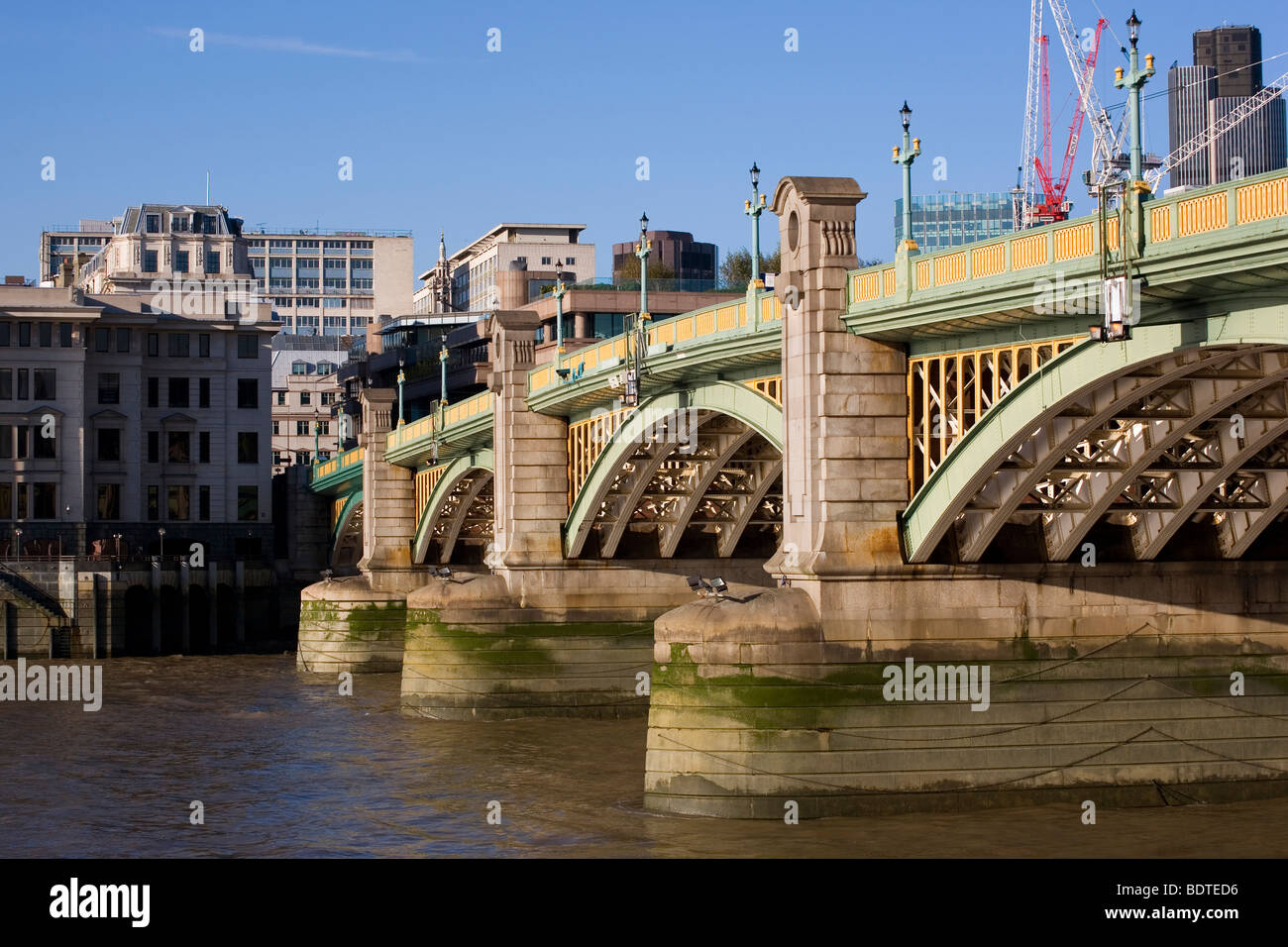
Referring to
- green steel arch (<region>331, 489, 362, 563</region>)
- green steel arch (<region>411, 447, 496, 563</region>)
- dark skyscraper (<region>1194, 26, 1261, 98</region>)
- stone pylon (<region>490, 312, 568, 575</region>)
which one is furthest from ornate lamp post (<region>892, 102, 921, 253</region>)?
dark skyscraper (<region>1194, 26, 1261, 98</region>)

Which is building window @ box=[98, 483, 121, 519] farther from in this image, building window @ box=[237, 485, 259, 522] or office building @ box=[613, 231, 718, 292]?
office building @ box=[613, 231, 718, 292]

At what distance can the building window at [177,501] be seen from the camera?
93688 millimetres

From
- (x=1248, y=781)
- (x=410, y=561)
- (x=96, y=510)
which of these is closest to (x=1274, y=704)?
(x=1248, y=781)

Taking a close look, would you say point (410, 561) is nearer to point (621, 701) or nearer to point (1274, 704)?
point (621, 701)

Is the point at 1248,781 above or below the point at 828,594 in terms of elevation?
below

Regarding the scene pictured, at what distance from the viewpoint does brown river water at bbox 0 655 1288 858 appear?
28.3 meters

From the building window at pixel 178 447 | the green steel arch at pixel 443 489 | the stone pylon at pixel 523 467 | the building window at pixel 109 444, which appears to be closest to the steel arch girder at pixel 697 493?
the stone pylon at pixel 523 467

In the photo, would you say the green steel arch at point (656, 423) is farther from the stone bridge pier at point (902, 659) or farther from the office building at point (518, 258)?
the office building at point (518, 258)

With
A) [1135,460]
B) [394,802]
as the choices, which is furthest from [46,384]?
[1135,460]

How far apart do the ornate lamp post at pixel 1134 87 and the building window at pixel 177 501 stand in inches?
2957

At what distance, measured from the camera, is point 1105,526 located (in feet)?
106

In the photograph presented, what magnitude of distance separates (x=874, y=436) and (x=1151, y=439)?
14.7 ft

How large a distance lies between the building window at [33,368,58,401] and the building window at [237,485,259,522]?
1116cm
